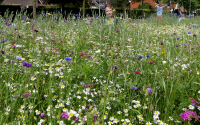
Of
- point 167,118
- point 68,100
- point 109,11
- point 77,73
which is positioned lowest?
point 167,118

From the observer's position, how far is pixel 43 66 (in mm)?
2549

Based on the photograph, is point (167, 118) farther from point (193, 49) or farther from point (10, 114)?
point (193, 49)

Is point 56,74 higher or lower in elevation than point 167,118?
higher

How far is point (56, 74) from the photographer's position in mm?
2176

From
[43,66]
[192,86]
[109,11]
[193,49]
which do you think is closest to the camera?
[192,86]

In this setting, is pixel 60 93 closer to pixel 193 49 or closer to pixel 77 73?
pixel 77 73

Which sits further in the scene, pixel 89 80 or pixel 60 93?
pixel 89 80

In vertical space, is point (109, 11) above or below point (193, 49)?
above

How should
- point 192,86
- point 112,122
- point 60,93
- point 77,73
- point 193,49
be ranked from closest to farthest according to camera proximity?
1. point 112,122
2. point 60,93
3. point 192,86
4. point 77,73
5. point 193,49

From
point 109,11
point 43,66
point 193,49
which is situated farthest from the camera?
point 109,11

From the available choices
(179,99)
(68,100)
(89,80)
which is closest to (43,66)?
(89,80)

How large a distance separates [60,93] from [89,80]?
1.38 feet

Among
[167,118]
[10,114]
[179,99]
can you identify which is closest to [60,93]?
[10,114]

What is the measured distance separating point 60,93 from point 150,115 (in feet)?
3.03
